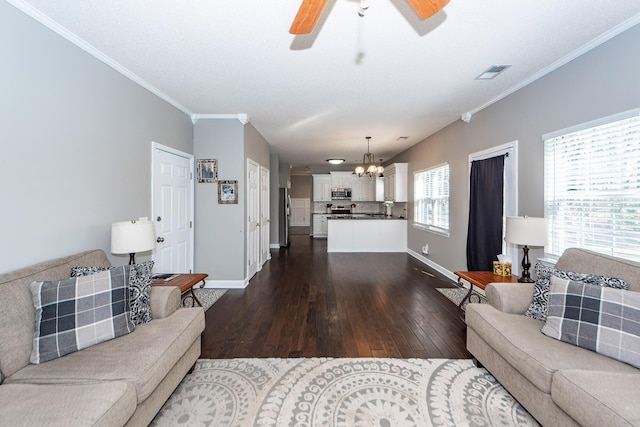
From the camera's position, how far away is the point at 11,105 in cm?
171

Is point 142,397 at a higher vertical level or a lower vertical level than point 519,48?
lower

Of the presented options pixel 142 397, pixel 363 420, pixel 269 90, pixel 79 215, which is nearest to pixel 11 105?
pixel 79 215

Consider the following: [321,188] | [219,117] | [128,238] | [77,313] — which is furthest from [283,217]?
[77,313]

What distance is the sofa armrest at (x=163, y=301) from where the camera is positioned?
80.3 inches

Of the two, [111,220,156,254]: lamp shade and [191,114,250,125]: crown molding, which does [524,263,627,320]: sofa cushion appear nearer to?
[111,220,156,254]: lamp shade

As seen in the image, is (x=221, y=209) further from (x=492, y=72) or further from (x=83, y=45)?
(x=492, y=72)

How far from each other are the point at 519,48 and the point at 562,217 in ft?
5.31

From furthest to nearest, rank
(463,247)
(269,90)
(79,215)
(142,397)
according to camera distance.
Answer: (463,247), (269,90), (79,215), (142,397)

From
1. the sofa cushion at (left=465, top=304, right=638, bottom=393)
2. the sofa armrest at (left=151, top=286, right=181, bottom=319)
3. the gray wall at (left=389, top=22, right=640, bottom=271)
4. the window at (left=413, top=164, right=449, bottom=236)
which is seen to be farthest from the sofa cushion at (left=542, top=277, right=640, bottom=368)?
the window at (left=413, top=164, right=449, bottom=236)

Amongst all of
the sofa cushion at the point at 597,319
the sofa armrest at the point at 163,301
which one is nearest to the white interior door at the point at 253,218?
the sofa armrest at the point at 163,301

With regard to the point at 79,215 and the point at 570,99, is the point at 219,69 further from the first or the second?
the point at 570,99

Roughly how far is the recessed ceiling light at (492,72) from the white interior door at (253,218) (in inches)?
133

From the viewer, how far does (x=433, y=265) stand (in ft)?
17.5

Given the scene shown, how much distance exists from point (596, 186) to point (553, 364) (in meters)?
1.71
